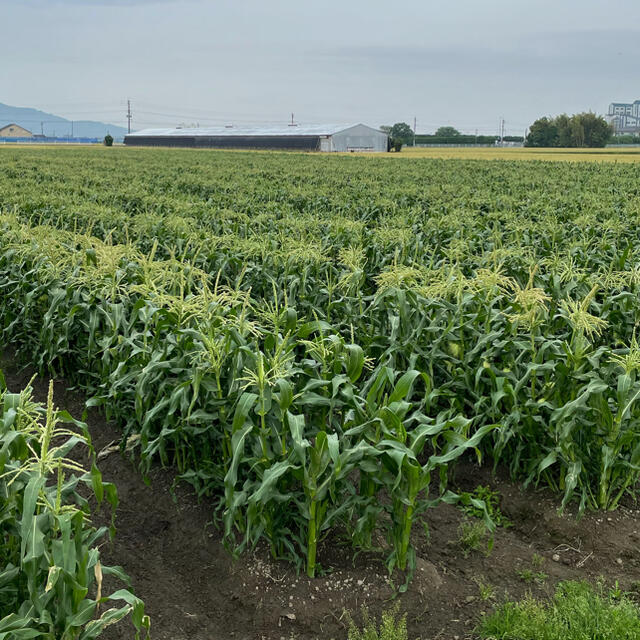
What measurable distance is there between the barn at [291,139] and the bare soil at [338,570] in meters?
84.4

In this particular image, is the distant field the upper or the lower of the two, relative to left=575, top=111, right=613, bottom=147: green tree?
lower

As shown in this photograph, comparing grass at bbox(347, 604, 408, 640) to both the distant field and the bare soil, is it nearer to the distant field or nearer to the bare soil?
the bare soil

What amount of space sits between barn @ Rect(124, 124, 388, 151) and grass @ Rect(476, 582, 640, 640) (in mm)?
85363

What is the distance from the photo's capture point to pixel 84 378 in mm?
6199

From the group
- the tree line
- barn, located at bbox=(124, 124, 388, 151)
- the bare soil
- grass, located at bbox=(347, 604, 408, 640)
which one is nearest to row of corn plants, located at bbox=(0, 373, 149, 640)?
the bare soil

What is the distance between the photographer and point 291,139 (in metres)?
88.8

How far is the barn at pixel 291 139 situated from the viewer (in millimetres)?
87438

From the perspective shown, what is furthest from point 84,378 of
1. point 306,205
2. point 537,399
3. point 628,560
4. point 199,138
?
point 199,138

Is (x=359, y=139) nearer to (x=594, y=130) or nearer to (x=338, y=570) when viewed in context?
(x=594, y=130)

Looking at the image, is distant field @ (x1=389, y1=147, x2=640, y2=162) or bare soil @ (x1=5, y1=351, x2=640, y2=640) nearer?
bare soil @ (x1=5, y1=351, x2=640, y2=640)

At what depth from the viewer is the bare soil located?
342 centimetres

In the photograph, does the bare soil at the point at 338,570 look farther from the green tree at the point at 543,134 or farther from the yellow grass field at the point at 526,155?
the green tree at the point at 543,134

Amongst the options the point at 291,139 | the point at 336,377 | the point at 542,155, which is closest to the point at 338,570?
the point at 336,377

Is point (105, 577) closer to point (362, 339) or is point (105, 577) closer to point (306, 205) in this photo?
point (362, 339)
